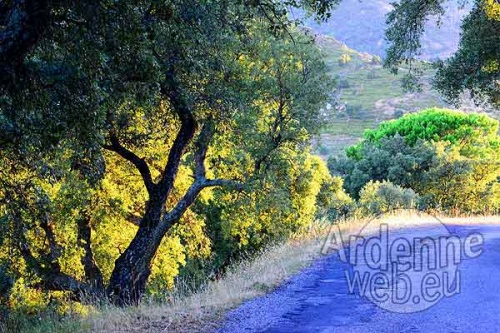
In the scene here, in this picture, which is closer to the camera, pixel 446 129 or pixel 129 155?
pixel 129 155

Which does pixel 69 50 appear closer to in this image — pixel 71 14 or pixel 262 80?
pixel 71 14

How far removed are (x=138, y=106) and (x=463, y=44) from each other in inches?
444

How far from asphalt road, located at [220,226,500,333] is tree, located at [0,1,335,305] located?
A: 371 cm

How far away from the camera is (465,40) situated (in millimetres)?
16734

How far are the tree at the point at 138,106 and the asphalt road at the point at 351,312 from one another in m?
3.71

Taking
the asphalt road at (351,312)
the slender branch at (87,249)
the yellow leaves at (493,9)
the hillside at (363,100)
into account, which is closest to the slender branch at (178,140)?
the slender branch at (87,249)

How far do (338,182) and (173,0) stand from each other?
95.7 ft

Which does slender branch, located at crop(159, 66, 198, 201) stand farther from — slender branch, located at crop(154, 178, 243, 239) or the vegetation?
slender branch, located at crop(154, 178, 243, 239)

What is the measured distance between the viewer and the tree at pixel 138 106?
7250 mm

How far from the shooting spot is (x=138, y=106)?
1056 centimetres

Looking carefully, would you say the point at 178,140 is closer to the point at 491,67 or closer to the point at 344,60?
the point at 491,67

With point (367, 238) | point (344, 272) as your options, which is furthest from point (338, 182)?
point (344, 272)

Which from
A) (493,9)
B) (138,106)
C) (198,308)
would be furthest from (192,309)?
(493,9)

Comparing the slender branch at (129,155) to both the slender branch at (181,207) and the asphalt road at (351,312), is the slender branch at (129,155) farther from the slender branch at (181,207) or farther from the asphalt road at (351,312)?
the asphalt road at (351,312)
